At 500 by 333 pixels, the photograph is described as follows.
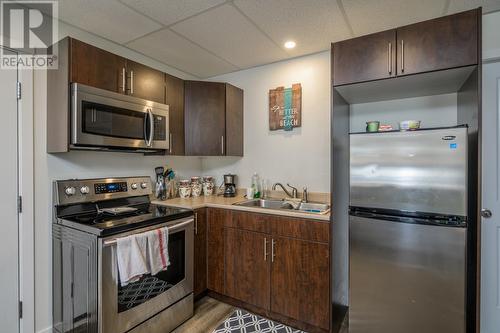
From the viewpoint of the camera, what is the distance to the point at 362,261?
1.80 metres

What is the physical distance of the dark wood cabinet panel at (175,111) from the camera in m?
2.46

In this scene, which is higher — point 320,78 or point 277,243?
point 320,78

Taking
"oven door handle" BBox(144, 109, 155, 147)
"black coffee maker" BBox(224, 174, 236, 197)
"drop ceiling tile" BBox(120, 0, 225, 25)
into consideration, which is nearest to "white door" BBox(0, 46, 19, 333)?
"oven door handle" BBox(144, 109, 155, 147)

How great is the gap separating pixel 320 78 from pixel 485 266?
2.01 m

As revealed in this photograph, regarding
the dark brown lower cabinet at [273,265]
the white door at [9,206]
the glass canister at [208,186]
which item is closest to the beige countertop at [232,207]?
the dark brown lower cabinet at [273,265]

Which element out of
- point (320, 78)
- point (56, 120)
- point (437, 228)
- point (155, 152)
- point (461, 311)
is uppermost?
point (320, 78)

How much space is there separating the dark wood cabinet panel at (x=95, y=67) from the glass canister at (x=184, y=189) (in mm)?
1135

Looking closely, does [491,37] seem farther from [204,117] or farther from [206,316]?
[206,316]

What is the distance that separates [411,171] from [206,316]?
196 cm

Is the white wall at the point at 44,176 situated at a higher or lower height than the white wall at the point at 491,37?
lower

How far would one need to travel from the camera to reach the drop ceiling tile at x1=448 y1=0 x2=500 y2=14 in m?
1.71

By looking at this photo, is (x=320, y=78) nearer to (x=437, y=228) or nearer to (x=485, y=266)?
(x=437, y=228)

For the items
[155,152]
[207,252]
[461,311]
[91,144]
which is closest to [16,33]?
[91,144]

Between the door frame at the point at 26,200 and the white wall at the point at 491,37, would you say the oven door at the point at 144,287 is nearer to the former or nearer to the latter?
→ the door frame at the point at 26,200
